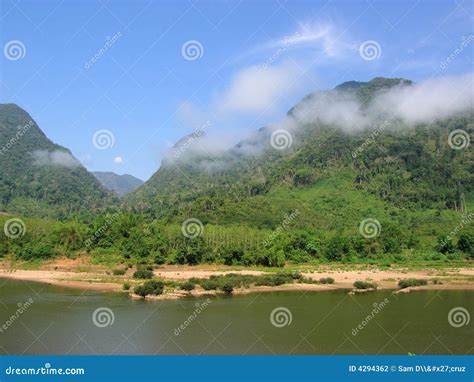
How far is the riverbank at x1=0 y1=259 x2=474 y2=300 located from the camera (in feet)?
151

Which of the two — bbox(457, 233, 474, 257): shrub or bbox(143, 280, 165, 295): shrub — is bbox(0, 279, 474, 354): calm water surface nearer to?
bbox(143, 280, 165, 295): shrub

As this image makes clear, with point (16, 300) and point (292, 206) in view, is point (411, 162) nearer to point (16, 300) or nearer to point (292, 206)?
point (292, 206)

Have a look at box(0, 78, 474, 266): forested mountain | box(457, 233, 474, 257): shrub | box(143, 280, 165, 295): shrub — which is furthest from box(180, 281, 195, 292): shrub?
box(457, 233, 474, 257): shrub

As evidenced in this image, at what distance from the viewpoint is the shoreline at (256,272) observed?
45375mm

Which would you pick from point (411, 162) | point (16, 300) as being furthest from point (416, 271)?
point (411, 162)

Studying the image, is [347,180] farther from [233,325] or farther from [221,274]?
[233,325]

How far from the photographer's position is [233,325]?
97.2ft

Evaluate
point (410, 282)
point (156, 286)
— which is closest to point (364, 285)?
point (410, 282)

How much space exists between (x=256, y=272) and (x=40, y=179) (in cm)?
11957

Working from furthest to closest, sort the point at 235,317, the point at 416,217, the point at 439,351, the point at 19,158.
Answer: the point at 19,158
the point at 416,217
the point at 235,317
the point at 439,351

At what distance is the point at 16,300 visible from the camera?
129 ft

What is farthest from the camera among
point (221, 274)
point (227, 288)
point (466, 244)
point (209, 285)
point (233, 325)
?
point (466, 244)

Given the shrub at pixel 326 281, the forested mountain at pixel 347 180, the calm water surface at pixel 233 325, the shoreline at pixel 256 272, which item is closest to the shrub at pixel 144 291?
the shoreline at pixel 256 272

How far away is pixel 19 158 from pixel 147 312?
491 feet
